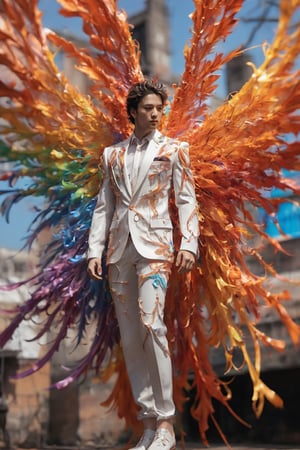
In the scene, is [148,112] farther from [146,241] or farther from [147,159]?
[146,241]

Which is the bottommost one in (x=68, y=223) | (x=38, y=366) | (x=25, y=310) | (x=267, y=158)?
(x=38, y=366)

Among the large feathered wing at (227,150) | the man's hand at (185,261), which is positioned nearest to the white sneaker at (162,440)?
the man's hand at (185,261)

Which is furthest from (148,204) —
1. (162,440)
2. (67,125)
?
(67,125)

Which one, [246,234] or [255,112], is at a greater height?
[255,112]

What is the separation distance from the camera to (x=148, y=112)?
307 centimetres

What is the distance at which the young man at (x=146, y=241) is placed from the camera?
9.49 ft

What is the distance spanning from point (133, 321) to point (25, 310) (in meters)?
1.16

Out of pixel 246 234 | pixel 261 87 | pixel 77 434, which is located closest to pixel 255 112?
pixel 261 87

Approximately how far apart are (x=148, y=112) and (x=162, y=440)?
1279 mm

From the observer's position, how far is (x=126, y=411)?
13.4ft

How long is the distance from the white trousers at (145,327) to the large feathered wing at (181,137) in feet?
2.04

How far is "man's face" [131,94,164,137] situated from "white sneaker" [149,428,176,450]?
1.18 meters

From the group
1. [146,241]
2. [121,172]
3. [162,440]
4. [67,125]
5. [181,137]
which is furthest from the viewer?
[67,125]

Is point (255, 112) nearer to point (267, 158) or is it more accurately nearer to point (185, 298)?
point (267, 158)
